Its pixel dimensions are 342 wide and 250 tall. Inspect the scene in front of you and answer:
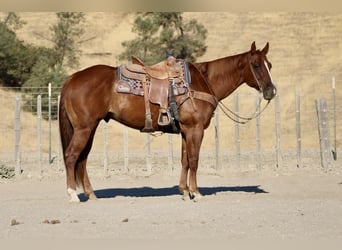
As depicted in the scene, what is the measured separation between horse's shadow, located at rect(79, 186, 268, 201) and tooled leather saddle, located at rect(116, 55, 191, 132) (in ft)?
5.87

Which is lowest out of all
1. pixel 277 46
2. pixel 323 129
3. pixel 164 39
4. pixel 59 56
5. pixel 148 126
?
pixel 148 126

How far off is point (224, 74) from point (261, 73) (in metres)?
0.52

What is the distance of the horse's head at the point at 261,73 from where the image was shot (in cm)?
792

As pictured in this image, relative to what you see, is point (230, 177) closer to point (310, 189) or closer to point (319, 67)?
point (310, 189)

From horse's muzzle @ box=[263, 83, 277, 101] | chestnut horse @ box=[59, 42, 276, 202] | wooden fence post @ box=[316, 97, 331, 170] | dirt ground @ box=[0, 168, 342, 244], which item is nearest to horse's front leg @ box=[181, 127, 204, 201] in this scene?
chestnut horse @ box=[59, 42, 276, 202]

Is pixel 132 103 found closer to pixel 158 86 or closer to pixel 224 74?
pixel 158 86

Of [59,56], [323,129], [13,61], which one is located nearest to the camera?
[323,129]

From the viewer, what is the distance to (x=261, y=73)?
313 inches

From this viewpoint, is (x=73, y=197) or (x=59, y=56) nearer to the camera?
(x=73, y=197)

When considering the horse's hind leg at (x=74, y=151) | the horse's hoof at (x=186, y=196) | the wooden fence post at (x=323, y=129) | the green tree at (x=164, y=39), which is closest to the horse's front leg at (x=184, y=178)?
the horse's hoof at (x=186, y=196)

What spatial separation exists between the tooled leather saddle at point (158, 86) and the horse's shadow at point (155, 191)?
1.79m

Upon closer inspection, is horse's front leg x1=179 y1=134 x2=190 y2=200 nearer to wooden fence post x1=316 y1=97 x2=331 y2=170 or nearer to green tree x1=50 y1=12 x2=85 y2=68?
wooden fence post x1=316 y1=97 x2=331 y2=170

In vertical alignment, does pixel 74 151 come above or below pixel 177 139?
below

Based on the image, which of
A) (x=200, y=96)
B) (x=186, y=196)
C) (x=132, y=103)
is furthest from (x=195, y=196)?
(x=132, y=103)
